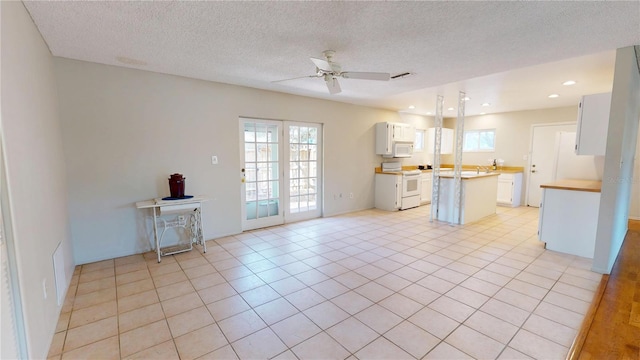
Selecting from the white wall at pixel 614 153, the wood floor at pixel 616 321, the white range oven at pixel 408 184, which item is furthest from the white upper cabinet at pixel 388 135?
the wood floor at pixel 616 321

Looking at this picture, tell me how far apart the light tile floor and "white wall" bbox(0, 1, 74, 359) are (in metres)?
0.40

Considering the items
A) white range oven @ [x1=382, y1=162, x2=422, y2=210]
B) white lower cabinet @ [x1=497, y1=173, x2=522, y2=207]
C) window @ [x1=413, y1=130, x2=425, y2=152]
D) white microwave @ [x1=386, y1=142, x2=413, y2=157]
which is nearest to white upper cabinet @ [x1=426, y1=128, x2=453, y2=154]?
window @ [x1=413, y1=130, x2=425, y2=152]

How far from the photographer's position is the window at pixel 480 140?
7355mm

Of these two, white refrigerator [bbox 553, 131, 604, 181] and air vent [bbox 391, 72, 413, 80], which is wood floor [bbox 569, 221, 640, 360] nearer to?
white refrigerator [bbox 553, 131, 604, 181]

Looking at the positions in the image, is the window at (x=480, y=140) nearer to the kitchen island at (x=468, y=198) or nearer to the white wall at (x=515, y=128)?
the white wall at (x=515, y=128)

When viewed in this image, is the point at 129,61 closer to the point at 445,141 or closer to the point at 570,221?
the point at 570,221

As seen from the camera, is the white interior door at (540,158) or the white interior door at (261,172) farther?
the white interior door at (540,158)

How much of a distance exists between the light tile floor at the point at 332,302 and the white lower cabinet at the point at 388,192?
2.09 metres

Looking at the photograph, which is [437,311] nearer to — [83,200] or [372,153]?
[83,200]

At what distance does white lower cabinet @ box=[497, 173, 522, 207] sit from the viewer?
21.7ft

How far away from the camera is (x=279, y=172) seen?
4949 mm

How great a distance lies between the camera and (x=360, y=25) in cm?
225

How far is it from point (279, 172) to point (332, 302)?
2875 mm

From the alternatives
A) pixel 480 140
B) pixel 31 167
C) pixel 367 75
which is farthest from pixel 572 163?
pixel 31 167
